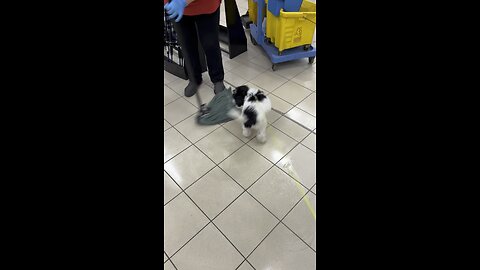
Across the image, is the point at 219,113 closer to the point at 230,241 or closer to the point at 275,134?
the point at 275,134

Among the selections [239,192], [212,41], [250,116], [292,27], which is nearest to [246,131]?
[250,116]

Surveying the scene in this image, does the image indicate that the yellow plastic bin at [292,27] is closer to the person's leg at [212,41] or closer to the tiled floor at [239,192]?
the tiled floor at [239,192]

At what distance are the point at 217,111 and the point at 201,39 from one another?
0.59 metres

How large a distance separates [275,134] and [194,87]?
3.09 feet

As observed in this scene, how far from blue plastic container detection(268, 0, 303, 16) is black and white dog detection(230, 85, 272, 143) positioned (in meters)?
1.01

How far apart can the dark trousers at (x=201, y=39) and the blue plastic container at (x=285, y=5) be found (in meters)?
0.66

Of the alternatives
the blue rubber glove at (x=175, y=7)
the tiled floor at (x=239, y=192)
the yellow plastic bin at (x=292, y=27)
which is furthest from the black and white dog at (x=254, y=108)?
the yellow plastic bin at (x=292, y=27)

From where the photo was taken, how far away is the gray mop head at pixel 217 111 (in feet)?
6.50

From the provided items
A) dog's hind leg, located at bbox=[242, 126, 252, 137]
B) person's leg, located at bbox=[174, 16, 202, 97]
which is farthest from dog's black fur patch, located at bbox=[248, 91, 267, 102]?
person's leg, located at bbox=[174, 16, 202, 97]

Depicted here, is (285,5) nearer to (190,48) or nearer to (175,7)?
(190,48)

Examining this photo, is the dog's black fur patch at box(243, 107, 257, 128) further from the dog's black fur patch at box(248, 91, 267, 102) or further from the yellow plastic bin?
the yellow plastic bin

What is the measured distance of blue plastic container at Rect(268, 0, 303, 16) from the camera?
2.22m
